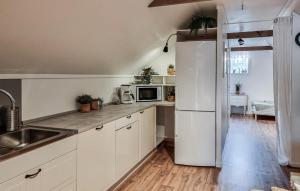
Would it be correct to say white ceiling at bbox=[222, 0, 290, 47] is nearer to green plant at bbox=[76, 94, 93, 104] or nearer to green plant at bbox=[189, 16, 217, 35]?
green plant at bbox=[189, 16, 217, 35]

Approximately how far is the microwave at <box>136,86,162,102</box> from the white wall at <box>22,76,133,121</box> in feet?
2.56

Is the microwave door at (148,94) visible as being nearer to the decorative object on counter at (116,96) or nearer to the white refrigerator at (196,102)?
the decorative object on counter at (116,96)

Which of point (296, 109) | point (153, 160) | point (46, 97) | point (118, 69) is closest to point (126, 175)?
point (153, 160)

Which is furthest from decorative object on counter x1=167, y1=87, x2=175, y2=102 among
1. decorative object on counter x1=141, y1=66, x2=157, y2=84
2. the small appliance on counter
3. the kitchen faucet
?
the kitchen faucet

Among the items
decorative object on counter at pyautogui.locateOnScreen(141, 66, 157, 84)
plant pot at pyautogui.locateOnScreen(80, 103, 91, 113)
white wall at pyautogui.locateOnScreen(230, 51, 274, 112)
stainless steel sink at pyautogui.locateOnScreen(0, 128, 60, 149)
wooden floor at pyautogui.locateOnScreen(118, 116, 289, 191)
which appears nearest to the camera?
stainless steel sink at pyautogui.locateOnScreen(0, 128, 60, 149)

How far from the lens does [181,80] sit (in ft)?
11.2

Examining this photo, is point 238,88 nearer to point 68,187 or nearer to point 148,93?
point 148,93

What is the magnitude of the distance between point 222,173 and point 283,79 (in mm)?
1614

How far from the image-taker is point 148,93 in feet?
13.9

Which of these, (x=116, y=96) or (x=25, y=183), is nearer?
(x=25, y=183)

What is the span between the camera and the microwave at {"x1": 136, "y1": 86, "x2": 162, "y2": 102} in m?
4.15

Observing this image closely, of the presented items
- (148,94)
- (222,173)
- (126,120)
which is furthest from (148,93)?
(222,173)

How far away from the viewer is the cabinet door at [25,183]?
1388mm

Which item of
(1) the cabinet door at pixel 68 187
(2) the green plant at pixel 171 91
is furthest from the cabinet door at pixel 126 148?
(2) the green plant at pixel 171 91
